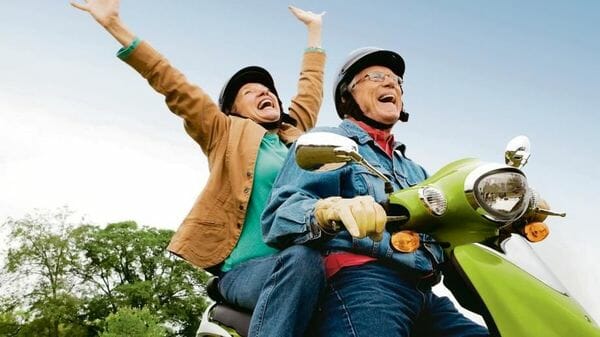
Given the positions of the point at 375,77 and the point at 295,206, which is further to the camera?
the point at 375,77

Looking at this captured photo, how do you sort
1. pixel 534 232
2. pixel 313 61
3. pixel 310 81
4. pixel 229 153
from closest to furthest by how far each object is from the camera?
pixel 534 232 < pixel 229 153 < pixel 310 81 < pixel 313 61

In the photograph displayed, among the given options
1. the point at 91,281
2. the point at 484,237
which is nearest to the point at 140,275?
the point at 91,281

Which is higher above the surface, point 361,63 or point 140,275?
point 361,63

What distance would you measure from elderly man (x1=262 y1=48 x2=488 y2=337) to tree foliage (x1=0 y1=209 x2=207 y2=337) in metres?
28.8

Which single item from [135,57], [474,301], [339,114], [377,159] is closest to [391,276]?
[474,301]

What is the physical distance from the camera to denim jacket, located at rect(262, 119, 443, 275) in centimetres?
221

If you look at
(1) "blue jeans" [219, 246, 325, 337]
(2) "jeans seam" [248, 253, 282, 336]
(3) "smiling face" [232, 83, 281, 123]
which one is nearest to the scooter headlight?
(1) "blue jeans" [219, 246, 325, 337]

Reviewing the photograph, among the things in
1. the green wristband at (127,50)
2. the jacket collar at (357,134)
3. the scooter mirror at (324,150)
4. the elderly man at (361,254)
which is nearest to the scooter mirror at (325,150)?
the scooter mirror at (324,150)

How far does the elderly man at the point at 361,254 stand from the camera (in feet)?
6.73

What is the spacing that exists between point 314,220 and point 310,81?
10.5ft

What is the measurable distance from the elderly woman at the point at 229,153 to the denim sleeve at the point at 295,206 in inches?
15.6

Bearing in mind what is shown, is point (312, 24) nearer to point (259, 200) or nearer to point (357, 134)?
point (259, 200)

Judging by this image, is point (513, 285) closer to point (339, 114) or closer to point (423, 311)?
point (423, 311)

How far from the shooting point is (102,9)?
424cm
